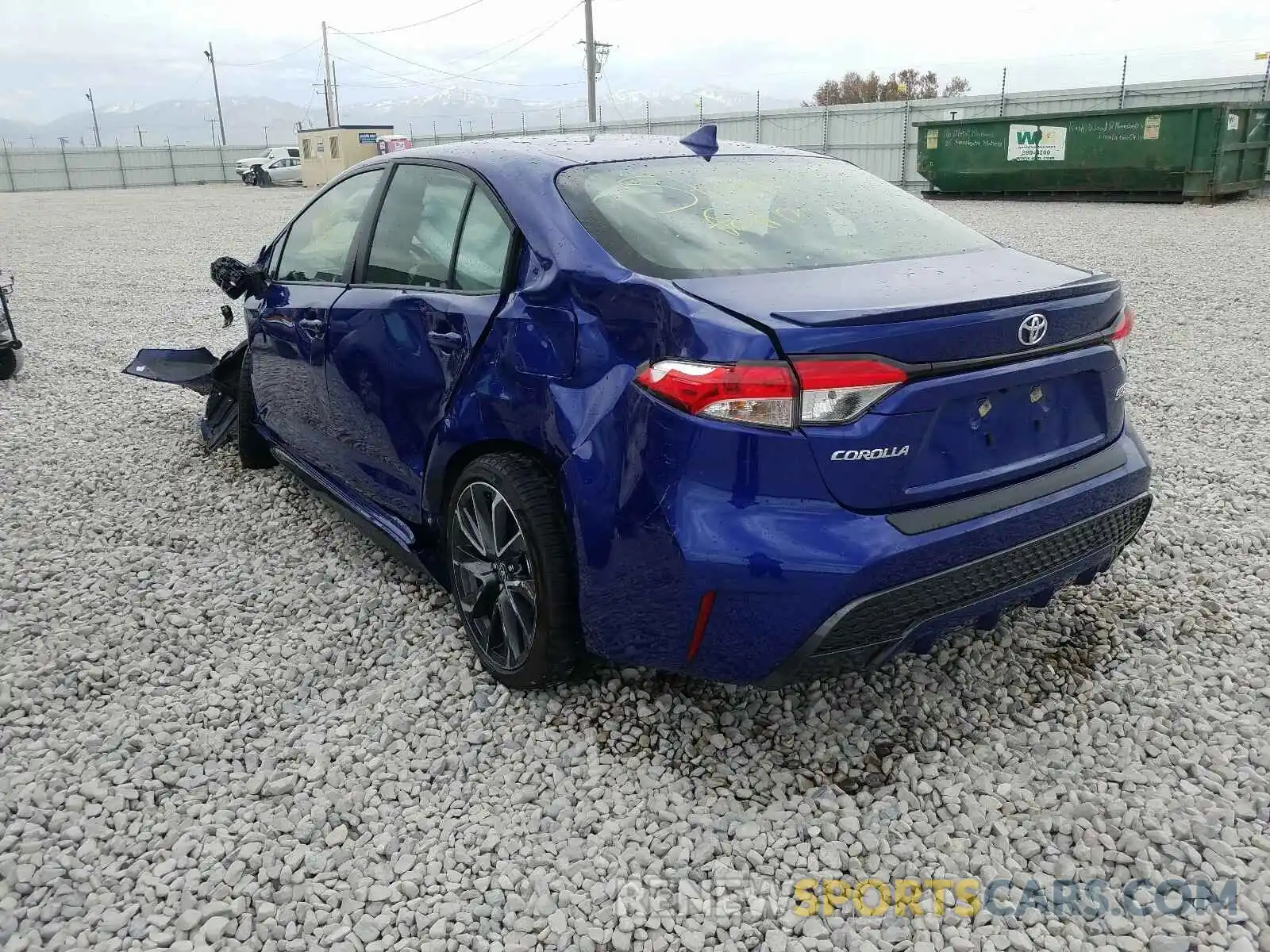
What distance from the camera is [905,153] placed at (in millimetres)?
26906

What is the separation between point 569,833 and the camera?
2.47 metres

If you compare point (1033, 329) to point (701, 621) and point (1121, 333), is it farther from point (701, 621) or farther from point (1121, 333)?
point (701, 621)

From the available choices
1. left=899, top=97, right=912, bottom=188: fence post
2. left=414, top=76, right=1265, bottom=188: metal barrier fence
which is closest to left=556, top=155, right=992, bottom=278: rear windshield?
left=414, top=76, right=1265, bottom=188: metal barrier fence

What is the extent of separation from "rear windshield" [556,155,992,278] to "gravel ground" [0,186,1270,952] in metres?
1.33

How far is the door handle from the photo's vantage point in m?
2.98

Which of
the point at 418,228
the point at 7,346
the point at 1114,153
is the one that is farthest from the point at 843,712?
the point at 1114,153

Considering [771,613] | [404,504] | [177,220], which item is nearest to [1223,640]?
[771,613]

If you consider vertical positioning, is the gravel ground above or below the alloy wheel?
below

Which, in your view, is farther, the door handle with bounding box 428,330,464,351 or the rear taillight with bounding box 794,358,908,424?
the door handle with bounding box 428,330,464,351

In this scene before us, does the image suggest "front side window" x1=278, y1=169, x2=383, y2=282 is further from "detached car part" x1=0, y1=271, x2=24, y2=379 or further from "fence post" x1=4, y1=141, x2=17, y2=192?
"fence post" x1=4, y1=141, x2=17, y2=192

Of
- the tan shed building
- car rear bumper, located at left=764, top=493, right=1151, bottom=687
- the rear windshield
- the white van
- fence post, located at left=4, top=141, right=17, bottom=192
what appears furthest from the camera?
fence post, located at left=4, top=141, right=17, bottom=192

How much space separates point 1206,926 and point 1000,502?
1.02 m

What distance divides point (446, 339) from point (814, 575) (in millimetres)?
1442

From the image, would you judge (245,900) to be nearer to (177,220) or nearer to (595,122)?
(177,220)
